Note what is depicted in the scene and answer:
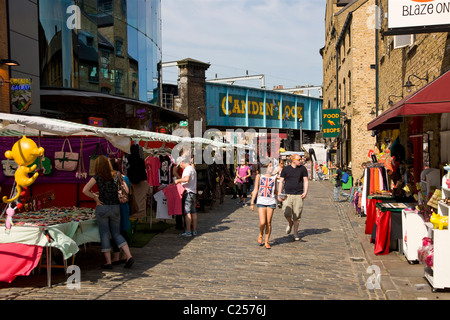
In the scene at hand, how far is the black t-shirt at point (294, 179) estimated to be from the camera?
10.5 m

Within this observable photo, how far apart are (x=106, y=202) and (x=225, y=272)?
2318 mm

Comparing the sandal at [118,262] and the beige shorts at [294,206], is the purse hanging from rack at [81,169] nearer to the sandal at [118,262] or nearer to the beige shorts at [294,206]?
the sandal at [118,262]

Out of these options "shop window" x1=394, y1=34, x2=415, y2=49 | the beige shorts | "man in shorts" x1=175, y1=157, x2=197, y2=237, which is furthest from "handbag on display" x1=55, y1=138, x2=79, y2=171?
"shop window" x1=394, y1=34, x2=415, y2=49

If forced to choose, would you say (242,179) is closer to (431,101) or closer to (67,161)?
(67,161)

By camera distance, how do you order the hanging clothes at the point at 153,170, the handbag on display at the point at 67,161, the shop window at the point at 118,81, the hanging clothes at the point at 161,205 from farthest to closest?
the shop window at the point at 118,81, the hanging clothes at the point at 153,170, the hanging clothes at the point at 161,205, the handbag on display at the point at 67,161

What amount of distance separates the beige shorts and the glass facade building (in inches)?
419

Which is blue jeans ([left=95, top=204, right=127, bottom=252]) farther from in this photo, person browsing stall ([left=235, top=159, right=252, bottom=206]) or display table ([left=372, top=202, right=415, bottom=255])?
person browsing stall ([left=235, top=159, right=252, bottom=206])

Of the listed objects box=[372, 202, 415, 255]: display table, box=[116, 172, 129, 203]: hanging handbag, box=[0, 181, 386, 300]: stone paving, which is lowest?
box=[0, 181, 386, 300]: stone paving

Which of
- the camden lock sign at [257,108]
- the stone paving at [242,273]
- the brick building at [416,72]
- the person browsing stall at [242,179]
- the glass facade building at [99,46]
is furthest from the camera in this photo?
the camden lock sign at [257,108]

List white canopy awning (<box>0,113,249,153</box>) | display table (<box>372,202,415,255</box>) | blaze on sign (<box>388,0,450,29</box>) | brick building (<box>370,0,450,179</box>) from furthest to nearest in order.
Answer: brick building (<box>370,0,450,179</box>), display table (<box>372,202,415,255</box>), blaze on sign (<box>388,0,450,29</box>), white canopy awning (<box>0,113,249,153</box>)

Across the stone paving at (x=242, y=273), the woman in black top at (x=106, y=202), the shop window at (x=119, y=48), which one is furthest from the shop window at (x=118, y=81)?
the woman in black top at (x=106, y=202)

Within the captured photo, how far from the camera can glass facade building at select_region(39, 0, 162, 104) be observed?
1658 centimetres

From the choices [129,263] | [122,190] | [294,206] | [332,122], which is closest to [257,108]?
[332,122]

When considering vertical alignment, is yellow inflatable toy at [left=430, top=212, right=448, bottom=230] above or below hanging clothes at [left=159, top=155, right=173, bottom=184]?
below
